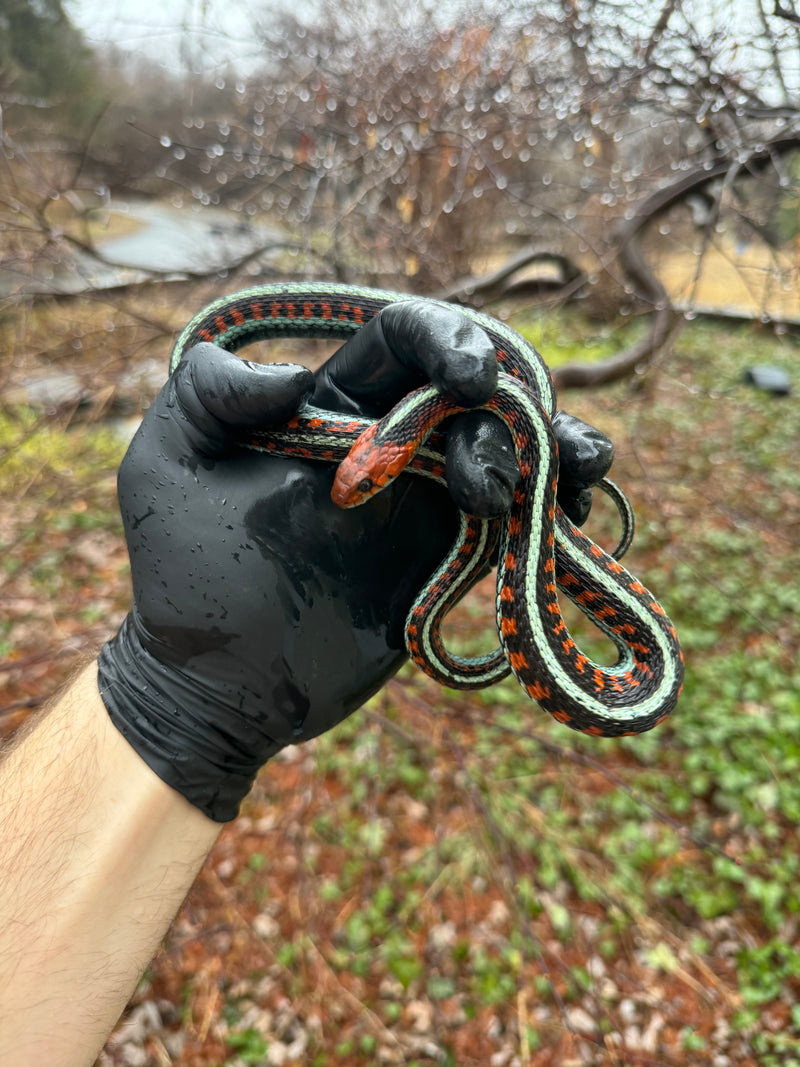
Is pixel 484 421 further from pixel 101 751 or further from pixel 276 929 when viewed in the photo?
pixel 276 929

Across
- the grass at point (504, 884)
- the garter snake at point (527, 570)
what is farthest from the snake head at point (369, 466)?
the grass at point (504, 884)

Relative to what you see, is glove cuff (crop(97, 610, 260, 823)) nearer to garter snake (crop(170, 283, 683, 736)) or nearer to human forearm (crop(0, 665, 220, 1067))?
human forearm (crop(0, 665, 220, 1067))

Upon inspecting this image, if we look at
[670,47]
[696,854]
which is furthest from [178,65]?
[696,854]

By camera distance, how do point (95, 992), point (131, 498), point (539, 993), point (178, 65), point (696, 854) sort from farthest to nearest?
point (178, 65)
point (696, 854)
point (539, 993)
point (131, 498)
point (95, 992)

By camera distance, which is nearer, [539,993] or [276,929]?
[539,993]

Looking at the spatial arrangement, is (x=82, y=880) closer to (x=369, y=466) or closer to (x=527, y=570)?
(x=369, y=466)

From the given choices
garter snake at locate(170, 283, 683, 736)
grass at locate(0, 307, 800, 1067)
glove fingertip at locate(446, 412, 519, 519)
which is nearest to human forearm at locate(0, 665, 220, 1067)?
garter snake at locate(170, 283, 683, 736)
